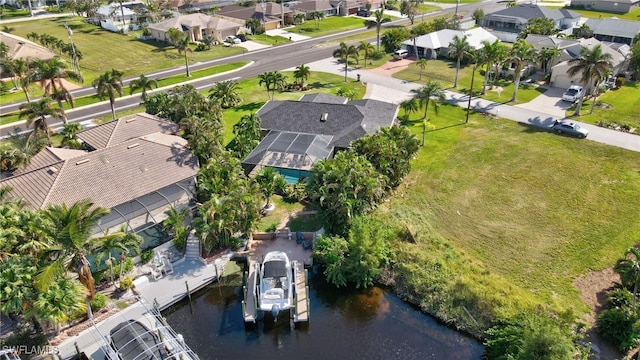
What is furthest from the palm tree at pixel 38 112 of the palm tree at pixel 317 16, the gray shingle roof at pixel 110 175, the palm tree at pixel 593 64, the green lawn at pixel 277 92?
the palm tree at pixel 317 16

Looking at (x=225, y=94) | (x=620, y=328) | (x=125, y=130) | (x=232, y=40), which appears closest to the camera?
(x=620, y=328)

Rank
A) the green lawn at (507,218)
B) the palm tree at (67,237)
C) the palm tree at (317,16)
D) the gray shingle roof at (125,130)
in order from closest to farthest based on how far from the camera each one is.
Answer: the palm tree at (67,237) → the green lawn at (507,218) → the gray shingle roof at (125,130) → the palm tree at (317,16)

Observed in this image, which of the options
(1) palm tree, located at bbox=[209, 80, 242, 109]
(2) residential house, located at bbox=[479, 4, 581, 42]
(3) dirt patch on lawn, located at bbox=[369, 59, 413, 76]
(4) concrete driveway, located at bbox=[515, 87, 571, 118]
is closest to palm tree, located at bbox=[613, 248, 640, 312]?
(4) concrete driveway, located at bbox=[515, 87, 571, 118]

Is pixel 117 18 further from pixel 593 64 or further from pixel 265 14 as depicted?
pixel 593 64

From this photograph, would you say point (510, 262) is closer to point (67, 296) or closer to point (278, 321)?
point (278, 321)

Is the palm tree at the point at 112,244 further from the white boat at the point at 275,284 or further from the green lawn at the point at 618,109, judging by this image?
the green lawn at the point at 618,109

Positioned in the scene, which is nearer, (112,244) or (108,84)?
(112,244)

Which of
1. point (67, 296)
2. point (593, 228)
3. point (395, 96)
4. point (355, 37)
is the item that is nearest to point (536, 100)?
point (395, 96)

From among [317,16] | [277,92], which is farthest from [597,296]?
[317,16]
